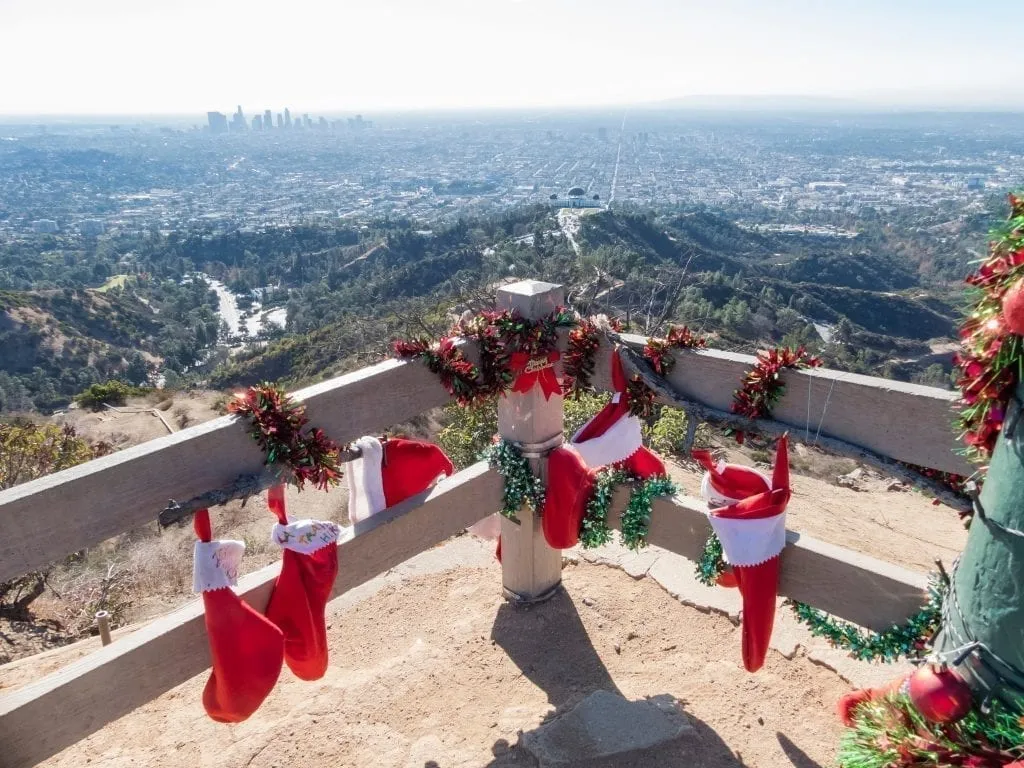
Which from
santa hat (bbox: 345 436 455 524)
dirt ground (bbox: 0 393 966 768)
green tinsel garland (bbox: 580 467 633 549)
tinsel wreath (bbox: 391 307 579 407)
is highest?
tinsel wreath (bbox: 391 307 579 407)

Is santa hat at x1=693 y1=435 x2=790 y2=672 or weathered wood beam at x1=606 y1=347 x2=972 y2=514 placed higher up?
weathered wood beam at x1=606 y1=347 x2=972 y2=514

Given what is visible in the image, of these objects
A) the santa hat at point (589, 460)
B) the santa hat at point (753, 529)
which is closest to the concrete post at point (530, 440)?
the santa hat at point (589, 460)

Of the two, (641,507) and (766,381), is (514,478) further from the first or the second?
(766,381)

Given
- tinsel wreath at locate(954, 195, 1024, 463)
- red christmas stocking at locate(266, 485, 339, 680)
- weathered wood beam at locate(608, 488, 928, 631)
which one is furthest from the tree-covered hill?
tinsel wreath at locate(954, 195, 1024, 463)

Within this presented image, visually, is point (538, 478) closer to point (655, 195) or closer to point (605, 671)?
point (605, 671)

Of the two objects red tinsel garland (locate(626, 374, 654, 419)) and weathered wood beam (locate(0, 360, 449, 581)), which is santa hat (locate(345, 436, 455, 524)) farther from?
red tinsel garland (locate(626, 374, 654, 419))

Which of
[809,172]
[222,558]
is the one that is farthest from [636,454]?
[809,172]
